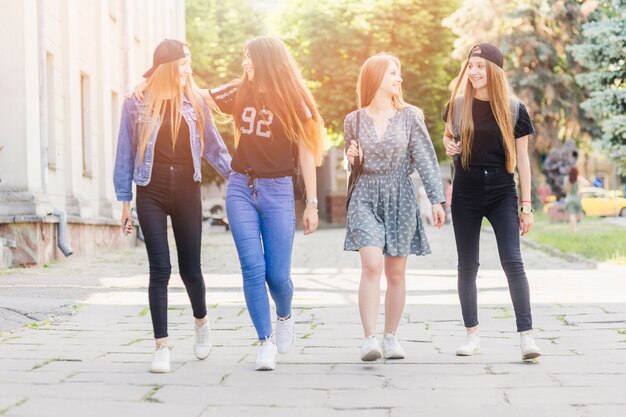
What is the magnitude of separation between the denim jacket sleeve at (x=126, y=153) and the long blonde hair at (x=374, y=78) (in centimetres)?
133

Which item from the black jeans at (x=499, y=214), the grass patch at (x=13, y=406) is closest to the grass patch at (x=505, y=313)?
the black jeans at (x=499, y=214)

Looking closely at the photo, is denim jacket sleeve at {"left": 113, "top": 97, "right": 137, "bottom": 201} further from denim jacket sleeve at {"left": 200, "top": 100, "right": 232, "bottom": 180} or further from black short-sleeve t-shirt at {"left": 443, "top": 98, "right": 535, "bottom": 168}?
black short-sleeve t-shirt at {"left": 443, "top": 98, "right": 535, "bottom": 168}

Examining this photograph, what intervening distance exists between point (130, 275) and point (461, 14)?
30373 millimetres

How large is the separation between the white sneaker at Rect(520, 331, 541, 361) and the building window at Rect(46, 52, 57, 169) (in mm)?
12736

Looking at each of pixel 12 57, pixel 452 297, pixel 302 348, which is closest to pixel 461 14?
pixel 12 57

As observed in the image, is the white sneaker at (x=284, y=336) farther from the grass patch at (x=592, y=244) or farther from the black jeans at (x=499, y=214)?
the grass patch at (x=592, y=244)

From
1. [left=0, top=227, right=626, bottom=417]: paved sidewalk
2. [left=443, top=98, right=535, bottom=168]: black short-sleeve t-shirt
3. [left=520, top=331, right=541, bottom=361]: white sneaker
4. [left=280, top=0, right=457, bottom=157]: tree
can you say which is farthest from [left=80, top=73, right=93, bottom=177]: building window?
[left=280, top=0, right=457, bottom=157]: tree

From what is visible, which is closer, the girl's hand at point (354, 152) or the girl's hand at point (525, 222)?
the girl's hand at point (354, 152)

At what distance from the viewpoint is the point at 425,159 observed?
6680 mm

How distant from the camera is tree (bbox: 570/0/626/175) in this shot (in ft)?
69.2

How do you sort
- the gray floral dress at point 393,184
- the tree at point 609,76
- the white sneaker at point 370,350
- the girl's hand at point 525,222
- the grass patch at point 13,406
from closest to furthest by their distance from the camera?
the grass patch at point 13,406 < the white sneaker at point 370,350 < the gray floral dress at point 393,184 < the girl's hand at point 525,222 < the tree at point 609,76

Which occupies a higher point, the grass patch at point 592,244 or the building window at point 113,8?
the building window at point 113,8

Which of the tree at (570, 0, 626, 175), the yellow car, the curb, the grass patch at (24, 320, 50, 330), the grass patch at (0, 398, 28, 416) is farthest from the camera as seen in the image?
the yellow car

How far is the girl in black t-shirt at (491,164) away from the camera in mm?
6707
